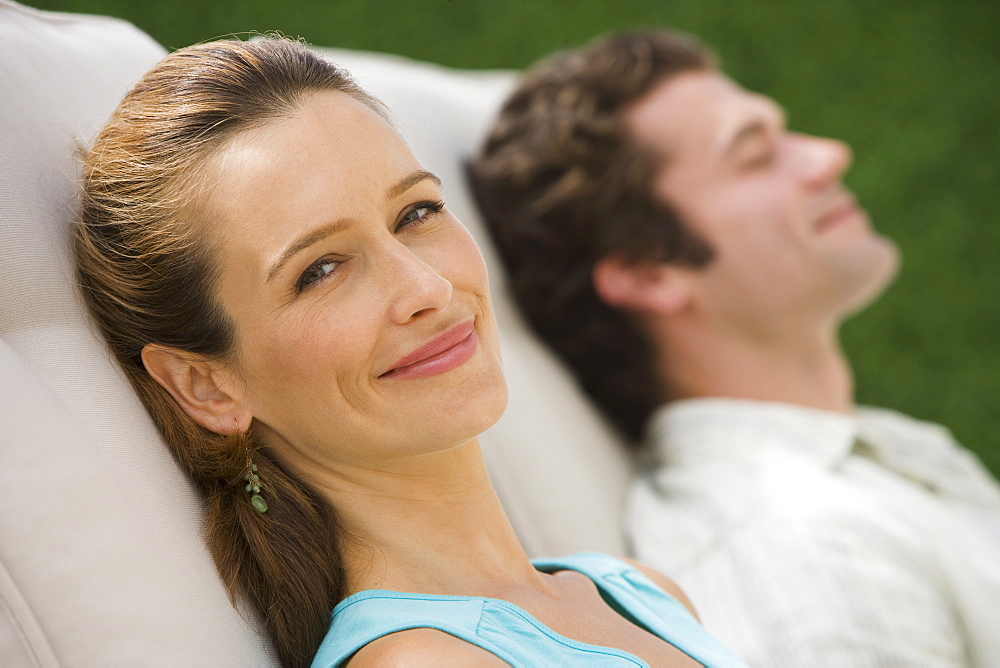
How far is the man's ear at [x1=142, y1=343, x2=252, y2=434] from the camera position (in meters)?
1.04

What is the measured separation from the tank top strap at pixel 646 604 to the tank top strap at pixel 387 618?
0.26 metres

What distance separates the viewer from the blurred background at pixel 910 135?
336 cm

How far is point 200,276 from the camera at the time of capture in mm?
992

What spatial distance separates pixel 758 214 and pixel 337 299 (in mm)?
1329

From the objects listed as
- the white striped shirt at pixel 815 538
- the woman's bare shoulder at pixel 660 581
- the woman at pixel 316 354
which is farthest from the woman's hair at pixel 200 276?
the white striped shirt at pixel 815 538

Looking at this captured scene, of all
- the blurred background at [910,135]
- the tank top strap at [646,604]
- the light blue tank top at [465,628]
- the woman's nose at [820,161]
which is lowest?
the blurred background at [910,135]

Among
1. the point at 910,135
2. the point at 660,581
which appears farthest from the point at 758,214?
the point at 910,135

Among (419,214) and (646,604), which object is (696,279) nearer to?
(646,604)

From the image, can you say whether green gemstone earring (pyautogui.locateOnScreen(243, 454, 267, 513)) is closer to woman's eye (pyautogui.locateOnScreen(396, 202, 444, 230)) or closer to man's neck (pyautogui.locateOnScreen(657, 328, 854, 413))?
woman's eye (pyautogui.locateOnScreen(396, 202, 444, 230))

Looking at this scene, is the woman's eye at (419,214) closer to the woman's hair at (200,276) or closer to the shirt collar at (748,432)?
the woman's hair at (200,276)

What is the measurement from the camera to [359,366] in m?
0.97

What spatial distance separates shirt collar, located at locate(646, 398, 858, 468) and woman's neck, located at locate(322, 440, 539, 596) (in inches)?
37.8

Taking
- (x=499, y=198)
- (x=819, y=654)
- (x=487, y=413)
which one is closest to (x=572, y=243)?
(x=499, y=198)

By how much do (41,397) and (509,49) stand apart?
7.99ft
